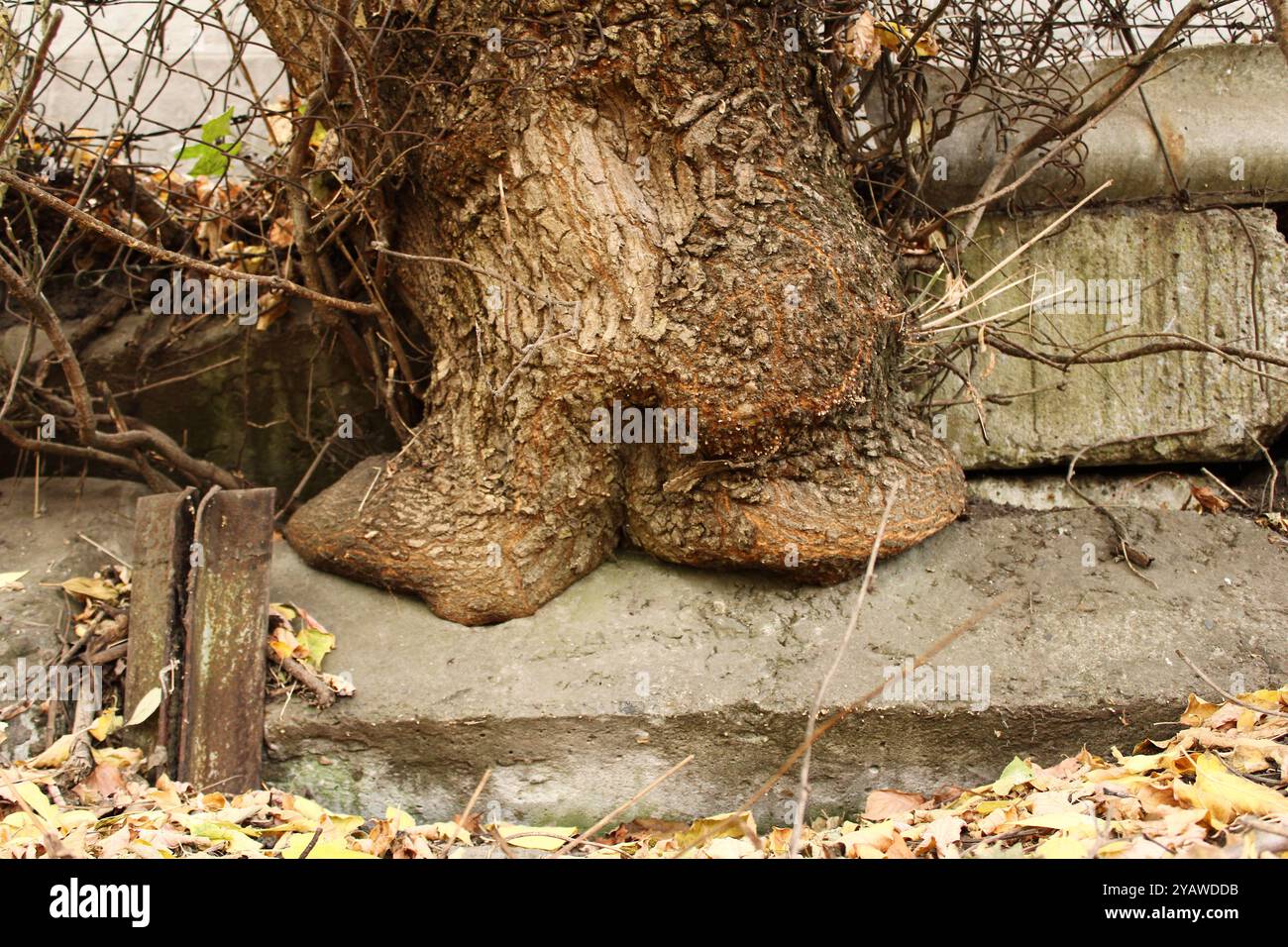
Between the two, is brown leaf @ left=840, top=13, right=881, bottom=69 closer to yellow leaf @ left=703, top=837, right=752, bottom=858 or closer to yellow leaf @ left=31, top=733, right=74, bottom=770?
yellow leaf @ left=703, top=837, right=752, bottom=858

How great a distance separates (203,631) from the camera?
3014 mm

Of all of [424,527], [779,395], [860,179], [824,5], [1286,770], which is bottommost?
[1286,770]

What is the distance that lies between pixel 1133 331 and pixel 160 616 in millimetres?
3327

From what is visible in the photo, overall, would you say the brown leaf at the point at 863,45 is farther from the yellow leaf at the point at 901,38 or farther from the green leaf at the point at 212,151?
the green leaf at the point at 212,151

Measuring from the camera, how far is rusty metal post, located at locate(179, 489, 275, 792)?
2.92m

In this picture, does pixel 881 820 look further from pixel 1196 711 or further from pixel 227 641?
pixel 227 641

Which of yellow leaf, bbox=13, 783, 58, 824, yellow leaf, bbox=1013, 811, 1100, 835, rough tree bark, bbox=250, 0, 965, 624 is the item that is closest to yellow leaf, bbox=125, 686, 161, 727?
yellow leaf, bbox=13, 783, 58, 824

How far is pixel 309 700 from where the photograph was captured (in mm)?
3025

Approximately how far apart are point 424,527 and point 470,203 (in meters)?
0.98

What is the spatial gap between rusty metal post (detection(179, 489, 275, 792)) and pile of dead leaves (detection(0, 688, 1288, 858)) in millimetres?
106

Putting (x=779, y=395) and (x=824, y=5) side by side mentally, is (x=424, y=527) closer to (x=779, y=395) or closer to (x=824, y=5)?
(x=779, y=395)

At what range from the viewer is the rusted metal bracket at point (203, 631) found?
2.93m

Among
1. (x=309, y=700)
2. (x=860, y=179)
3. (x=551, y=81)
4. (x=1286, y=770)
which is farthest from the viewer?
(x=860, y=179)

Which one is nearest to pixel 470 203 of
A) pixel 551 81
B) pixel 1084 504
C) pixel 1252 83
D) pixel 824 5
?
pixel 551 81
